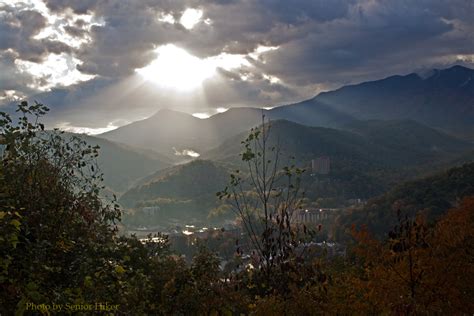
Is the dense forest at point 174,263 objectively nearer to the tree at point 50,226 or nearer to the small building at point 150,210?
the tree at point 50,226

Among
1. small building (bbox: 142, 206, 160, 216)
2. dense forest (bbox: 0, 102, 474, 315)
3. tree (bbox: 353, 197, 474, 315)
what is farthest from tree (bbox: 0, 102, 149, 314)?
small building (bbox: 142, 206, 160, 216)

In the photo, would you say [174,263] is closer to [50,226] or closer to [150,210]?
[50,226]

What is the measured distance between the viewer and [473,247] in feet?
28.2

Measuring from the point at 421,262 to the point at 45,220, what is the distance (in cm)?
578

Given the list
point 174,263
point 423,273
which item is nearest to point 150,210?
point 174,263

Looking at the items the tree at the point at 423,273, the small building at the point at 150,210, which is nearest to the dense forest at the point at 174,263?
the tree at the point at 423,273

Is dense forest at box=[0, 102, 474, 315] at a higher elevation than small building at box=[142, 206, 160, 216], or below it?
higher

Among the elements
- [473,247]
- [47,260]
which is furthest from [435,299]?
[47,260]

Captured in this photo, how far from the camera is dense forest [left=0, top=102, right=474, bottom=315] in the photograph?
5.21 metres

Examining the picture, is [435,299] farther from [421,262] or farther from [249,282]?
[249,282]

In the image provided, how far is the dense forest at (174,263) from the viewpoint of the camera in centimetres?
521

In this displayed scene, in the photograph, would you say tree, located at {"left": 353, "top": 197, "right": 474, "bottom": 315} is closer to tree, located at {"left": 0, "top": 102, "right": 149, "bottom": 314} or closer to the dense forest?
the dense forest

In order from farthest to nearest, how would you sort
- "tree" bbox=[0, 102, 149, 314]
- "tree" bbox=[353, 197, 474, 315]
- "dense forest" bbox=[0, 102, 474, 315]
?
"tree" bbox=[353, 197, 474, 315], "dense forest" bbox=[0, 102, 474, 315], "tree" bbox=[0, 102, 149, 314]

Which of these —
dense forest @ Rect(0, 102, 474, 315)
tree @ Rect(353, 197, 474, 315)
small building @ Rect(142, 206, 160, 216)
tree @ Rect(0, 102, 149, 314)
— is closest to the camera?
tree @ Rect(0, 102, 149, 314)
